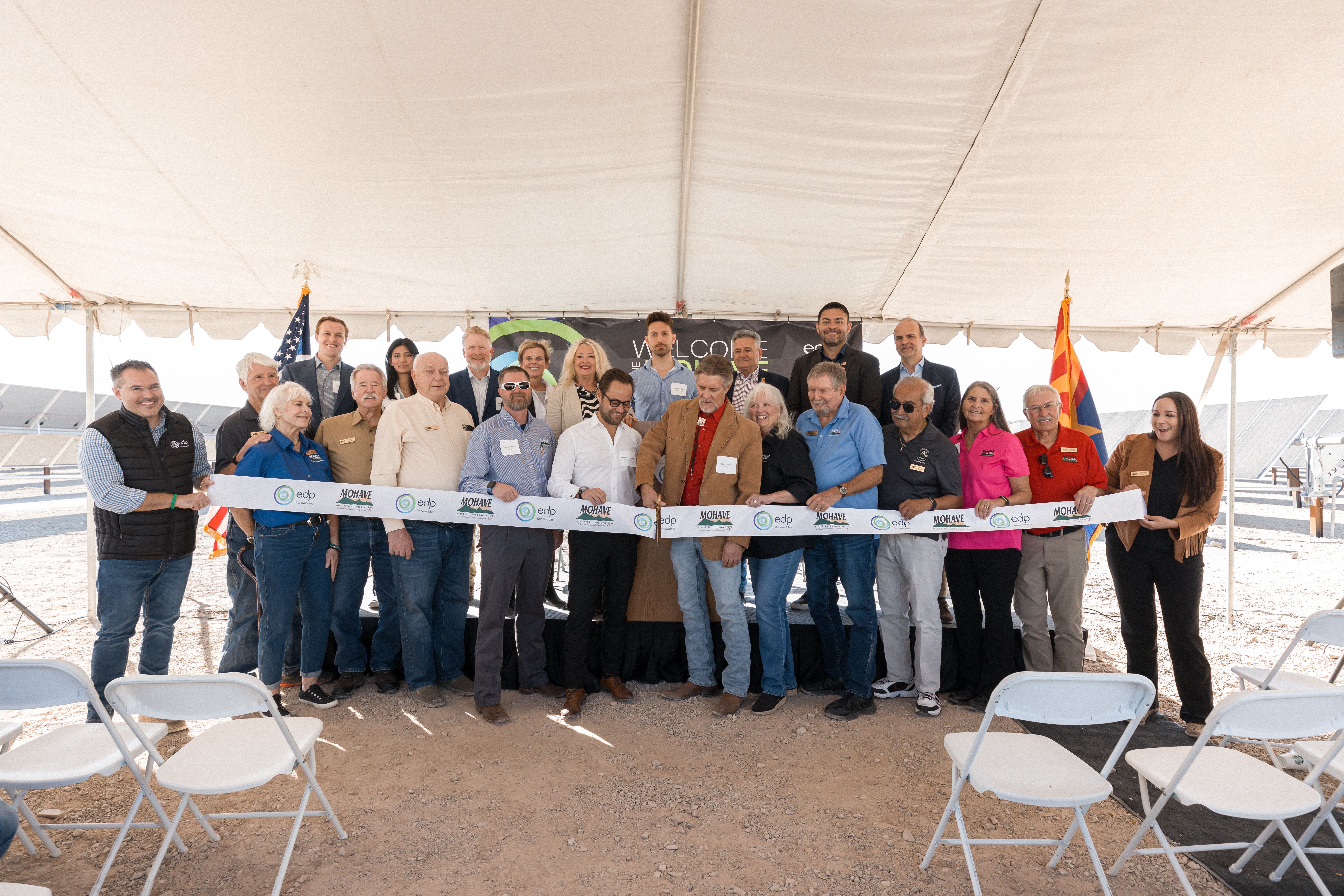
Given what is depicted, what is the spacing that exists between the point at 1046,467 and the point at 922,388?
92 cm

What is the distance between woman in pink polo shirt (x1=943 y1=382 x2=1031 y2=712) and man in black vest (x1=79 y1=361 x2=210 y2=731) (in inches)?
162

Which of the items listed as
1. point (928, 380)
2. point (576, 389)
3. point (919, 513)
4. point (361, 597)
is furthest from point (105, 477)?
point (928, 380)

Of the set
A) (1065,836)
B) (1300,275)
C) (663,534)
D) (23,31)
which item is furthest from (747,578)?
(23,31)

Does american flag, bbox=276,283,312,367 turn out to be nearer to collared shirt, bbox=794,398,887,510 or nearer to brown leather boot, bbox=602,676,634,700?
brown leather boot, bbox=602,676,634,700

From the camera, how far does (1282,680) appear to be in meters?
2.84

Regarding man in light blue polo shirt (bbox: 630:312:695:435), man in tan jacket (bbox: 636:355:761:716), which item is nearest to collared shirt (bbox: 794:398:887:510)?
man in tan jacket (bbox: 636:355:761:716)

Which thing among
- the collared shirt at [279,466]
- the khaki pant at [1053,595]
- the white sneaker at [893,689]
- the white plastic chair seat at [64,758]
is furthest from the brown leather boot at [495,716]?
the khaki pant at [1053,595]

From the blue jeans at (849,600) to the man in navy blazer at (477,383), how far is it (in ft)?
7.51

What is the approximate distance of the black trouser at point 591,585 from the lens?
12.0ft

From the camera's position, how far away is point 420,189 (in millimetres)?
4168

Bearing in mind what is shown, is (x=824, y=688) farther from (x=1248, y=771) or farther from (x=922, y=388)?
(x=1248, y=771)

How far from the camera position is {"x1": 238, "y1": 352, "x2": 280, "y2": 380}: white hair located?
12.6 ft

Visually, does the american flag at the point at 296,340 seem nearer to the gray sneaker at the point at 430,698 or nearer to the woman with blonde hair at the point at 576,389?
the woman with blonde hair at the point at 576,389

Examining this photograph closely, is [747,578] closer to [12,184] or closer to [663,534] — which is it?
[663,534]
